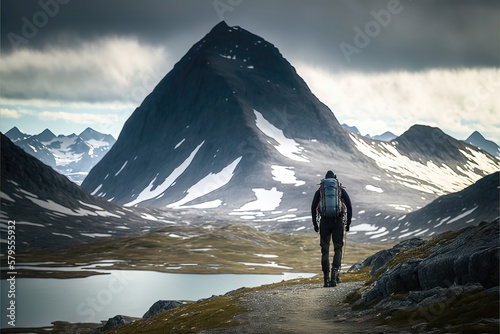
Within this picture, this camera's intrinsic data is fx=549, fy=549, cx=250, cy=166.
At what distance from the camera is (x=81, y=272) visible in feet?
525

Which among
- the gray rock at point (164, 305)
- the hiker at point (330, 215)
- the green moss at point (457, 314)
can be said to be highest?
the hiker at point (330, 215)

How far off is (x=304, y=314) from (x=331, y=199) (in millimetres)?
7777

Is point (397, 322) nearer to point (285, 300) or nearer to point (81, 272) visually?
point (285, 300)

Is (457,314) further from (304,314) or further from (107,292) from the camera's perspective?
(107,292)

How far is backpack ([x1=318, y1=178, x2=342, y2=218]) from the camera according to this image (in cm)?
3169

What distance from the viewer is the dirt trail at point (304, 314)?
22406 mm

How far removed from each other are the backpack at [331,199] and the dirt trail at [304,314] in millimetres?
4655

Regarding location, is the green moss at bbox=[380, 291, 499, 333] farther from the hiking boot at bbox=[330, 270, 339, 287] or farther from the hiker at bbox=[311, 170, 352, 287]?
the hiking boot at bbox=[330, 270, 339, 287]

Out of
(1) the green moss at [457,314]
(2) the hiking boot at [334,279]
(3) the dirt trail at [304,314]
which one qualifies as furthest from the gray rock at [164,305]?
(1) the green moss at [457,314]

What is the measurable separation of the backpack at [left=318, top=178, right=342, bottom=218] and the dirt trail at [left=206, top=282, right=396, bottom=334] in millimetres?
4655

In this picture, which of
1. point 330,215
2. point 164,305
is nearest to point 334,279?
point 330,215

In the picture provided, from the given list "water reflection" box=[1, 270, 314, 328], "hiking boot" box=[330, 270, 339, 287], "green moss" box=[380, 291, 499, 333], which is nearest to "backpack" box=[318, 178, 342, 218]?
"hiking boot" box=[330, 270, 339, 287]

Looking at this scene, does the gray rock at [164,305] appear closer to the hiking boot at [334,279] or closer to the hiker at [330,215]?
the hiking boot at [334,279]

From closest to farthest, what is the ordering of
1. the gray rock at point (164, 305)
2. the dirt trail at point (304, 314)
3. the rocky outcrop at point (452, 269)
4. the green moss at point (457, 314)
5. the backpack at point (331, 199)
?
the green moss at point (457, 314) < the rocky outcrop at point (452, 269) < the dirt trail at point (304, 314) < the backpack at point (331, 199) < the gray rock at point (164, 305)
